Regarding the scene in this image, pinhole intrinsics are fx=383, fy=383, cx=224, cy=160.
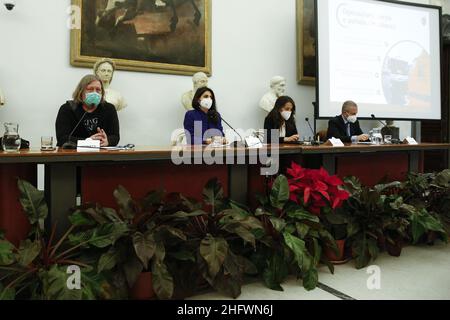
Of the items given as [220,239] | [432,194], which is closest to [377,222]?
[432,194]

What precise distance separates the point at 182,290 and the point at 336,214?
0.95 meters

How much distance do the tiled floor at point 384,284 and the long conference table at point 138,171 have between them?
559mm

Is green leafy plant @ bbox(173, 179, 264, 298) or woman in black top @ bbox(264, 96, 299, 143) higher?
woman in black top @ bbox(264, 96, 299, 143)

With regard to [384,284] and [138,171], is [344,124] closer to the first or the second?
[384,284]

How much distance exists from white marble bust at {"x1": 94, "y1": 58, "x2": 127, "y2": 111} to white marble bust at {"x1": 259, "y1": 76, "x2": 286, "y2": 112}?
1561 mm

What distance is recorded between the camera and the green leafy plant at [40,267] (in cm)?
135

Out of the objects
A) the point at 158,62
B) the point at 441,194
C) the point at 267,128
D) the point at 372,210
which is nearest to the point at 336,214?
the point at 372,210

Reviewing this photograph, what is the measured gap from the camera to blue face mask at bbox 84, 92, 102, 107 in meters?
2.30

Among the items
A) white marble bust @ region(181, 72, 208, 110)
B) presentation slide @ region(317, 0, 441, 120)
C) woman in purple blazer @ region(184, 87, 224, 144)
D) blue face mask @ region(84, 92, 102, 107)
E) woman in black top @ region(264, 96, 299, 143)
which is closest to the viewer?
blue face mask @ region(84, 92, 102, 107)

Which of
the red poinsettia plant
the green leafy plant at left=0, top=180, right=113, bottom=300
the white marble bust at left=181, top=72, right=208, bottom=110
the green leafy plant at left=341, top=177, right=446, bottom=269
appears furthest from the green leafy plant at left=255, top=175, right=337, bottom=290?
the white marble bust at left=181, top=72, right=208, bottom=110

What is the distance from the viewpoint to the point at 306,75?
15.5 ft

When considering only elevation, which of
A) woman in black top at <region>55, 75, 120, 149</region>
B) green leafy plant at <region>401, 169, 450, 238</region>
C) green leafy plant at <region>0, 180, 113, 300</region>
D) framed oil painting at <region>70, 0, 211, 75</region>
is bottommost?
green leafy plant at <region>0, 180, 113, 300</region>

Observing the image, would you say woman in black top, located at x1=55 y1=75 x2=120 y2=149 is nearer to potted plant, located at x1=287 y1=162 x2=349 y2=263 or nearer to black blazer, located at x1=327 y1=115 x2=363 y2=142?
potted plant, located at x1=287 y1=162 x2=349 y2=263
